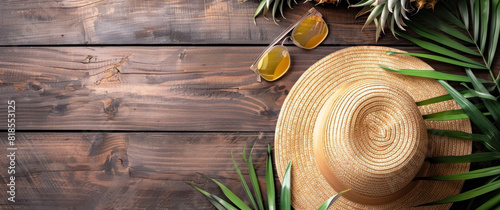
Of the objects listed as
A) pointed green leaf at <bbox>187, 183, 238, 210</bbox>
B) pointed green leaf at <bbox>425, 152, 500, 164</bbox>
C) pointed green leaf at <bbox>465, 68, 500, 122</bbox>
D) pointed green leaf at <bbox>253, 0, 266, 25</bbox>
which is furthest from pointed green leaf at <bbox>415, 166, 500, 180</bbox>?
pointed green leaf at <bbox>253, 0, 266, 25</bbox>

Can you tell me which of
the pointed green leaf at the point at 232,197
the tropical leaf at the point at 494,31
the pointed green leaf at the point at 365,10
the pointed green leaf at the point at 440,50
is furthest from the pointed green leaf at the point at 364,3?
the pointed green leaf at the point at 232,197

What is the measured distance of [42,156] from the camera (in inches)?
36.0

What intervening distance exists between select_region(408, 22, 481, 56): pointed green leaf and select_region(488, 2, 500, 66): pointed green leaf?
0.12 feet

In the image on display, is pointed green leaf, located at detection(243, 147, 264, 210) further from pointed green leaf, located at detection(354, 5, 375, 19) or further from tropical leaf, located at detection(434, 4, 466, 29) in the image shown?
tropical leaf, located at detection(434, 4, 466, 29)

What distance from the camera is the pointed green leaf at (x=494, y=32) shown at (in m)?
0.85

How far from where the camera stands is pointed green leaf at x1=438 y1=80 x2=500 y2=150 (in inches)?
30.0

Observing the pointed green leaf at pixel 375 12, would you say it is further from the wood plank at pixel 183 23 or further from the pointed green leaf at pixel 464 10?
the pointed green leaf at pixel 464 10

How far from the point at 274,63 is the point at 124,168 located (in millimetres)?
498

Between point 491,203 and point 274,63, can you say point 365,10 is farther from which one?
point 491,203

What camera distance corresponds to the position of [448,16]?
2.89ft

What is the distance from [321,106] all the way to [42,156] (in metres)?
0.77

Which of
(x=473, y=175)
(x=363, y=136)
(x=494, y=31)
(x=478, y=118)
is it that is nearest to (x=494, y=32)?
(x=494, y=31)

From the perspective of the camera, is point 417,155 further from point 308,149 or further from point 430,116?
point 308,149

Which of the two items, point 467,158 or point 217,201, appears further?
point 217,201
